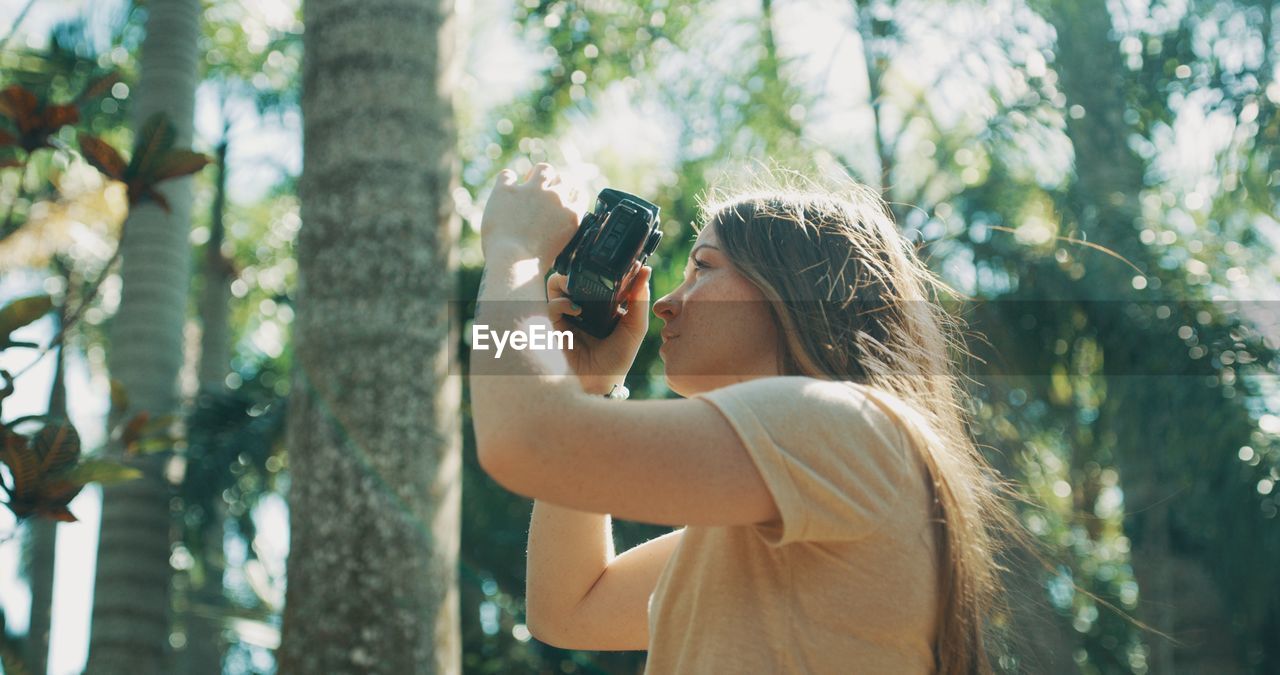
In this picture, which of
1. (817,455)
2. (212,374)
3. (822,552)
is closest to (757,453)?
(817,455)

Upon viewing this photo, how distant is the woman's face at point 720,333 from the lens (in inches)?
65.5

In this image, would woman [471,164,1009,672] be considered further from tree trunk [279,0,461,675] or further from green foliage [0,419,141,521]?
tree trunk [279,0,461,675]

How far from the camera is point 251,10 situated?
13062mm

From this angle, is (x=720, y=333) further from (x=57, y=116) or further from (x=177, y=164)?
(x=57, y=116)

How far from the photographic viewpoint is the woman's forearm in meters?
1.85

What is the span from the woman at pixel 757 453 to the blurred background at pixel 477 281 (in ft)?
1.45

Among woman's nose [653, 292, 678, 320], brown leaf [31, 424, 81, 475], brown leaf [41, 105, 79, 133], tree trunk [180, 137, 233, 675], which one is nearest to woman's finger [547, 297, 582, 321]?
woman's nose [653, 292, 678, 320]

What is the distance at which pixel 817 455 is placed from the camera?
133cm

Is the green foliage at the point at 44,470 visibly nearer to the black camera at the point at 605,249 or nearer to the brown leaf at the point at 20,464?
the brown leaf at the point at 20,464

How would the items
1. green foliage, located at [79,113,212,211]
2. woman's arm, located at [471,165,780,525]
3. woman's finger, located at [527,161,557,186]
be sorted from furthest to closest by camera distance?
green foliage, located at [79,113,212,211], woman's finger, located at [527,161,557,186], woman's arm, located at [471,165,780,525]

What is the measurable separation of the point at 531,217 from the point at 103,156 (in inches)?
61.4

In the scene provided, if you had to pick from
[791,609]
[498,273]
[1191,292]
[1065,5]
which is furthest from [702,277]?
[1065,5]

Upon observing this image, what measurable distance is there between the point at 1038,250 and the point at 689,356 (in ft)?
20.9

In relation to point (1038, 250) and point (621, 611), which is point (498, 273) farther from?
point (1038, 250)
